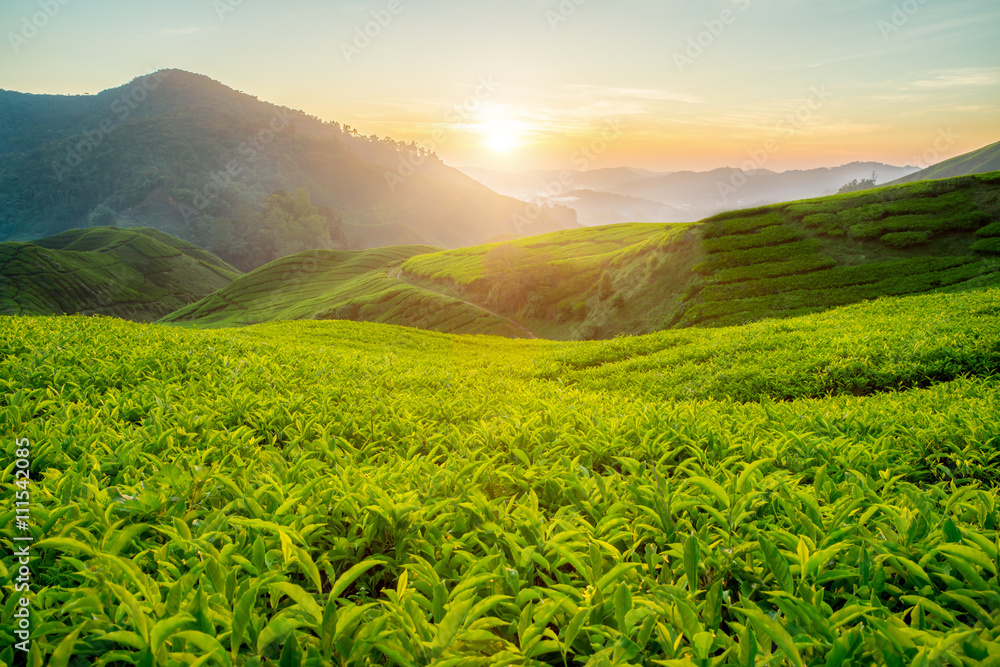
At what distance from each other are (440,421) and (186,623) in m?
3.39

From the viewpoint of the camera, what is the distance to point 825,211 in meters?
40.6

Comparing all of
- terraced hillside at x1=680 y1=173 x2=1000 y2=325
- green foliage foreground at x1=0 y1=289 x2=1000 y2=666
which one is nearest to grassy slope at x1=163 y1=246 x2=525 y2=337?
terraced hillside at x1=680 y1=173 x2=1000 y2=325

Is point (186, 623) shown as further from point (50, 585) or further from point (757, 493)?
point (757, 493)

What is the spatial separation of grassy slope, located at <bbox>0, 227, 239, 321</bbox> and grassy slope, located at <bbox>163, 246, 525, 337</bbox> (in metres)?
31.3

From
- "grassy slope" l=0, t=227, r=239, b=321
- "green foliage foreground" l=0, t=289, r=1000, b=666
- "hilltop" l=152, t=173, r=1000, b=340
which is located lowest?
"green foliage foreground" l=0, t=289, r=1000, b=666

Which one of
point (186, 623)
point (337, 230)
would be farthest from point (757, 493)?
point (337, 230)

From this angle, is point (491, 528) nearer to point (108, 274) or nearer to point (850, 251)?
point (850, 251)

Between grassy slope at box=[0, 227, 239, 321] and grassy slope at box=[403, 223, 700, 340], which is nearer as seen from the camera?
grassy slope at box=[403, 223, 700, 340]

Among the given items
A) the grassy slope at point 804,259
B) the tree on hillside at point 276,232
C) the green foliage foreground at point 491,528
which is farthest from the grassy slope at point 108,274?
the green foliage foreground at point 491,528

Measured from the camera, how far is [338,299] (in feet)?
279

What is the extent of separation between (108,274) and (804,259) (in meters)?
165

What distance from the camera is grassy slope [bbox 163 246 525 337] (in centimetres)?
6331

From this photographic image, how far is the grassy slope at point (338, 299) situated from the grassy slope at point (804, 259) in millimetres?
16884

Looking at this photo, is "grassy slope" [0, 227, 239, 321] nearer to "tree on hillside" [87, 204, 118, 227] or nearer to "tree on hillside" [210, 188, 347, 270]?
"tree on hillside" [210, 188, 347, 270]
